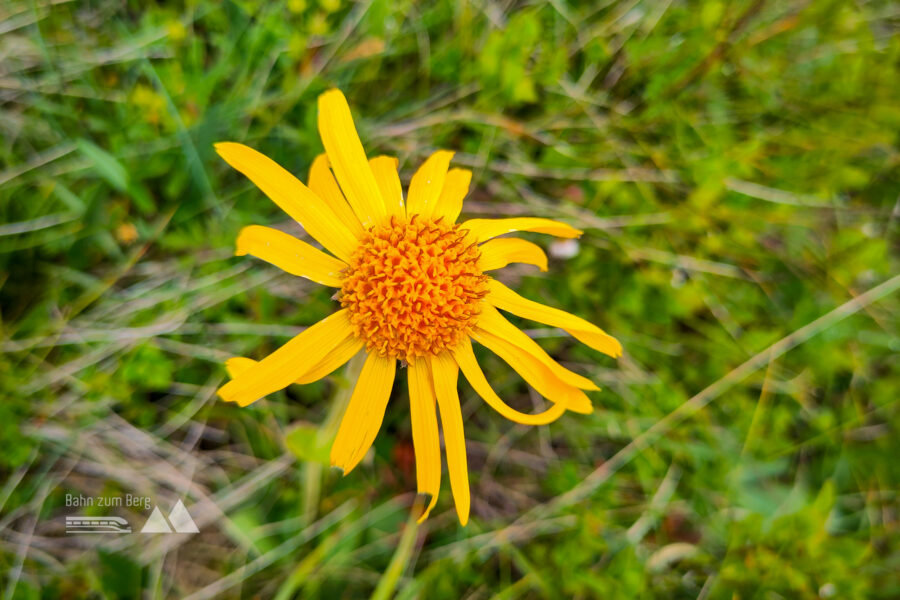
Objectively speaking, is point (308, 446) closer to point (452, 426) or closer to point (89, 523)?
point (452, 426)

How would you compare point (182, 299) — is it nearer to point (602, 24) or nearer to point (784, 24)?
point (602, 24)

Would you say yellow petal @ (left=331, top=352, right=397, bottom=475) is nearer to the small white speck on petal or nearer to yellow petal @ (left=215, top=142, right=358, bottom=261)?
yellow petal @ (left=215, top=142, right=358, bottom=261)

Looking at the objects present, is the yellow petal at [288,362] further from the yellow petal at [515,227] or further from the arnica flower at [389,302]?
the yellow petal at [515,227]

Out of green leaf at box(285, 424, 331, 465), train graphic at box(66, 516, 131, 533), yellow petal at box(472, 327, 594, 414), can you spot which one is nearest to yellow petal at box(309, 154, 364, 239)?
yellow petal at box(472, 327, 594, 414)

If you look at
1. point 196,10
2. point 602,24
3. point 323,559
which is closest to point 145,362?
point 323,559

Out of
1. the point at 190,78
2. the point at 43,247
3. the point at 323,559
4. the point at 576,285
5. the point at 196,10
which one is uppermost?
the point at 196,10

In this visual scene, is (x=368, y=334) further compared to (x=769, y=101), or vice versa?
(x=769, y=101)
